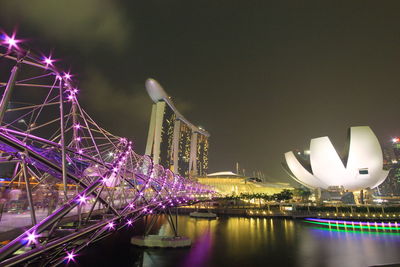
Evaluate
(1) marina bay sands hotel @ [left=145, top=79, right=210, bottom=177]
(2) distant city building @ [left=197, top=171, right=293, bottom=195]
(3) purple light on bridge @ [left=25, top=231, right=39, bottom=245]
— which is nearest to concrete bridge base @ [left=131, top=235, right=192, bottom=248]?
(3) purple light on bridge @ [left=25, top=231, right=39, bottom=245]

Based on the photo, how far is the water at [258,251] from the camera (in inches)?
704

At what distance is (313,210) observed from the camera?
143ft

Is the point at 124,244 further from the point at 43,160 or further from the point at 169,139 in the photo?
the point at 169,139

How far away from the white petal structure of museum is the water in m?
23.4

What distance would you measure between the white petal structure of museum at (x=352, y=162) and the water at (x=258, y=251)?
2335 centimetres

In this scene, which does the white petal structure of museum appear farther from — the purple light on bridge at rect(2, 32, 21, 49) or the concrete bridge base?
the purple light on bridge at rect(2, 32, 21, 49)

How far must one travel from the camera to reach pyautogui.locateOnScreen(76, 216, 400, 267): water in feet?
58.6

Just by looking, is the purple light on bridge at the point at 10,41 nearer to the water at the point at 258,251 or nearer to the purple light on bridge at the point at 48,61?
the purple light on bridge at the point at 48,61

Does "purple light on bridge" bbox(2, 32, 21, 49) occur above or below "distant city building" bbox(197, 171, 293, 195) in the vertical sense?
below

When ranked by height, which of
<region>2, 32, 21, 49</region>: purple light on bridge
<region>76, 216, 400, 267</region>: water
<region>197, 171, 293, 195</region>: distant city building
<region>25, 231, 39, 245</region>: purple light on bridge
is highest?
<region>197, 171, 293, 195</region>: distant city building

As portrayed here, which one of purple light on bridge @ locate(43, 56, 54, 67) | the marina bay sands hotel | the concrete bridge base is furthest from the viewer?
the marina bay sands hotel

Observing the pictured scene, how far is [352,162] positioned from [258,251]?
3893 cm

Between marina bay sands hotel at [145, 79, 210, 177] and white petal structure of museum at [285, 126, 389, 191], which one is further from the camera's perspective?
marina bay sands hotel at [145, 79, 210, 177]

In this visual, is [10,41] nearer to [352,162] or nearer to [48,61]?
[48,61]
